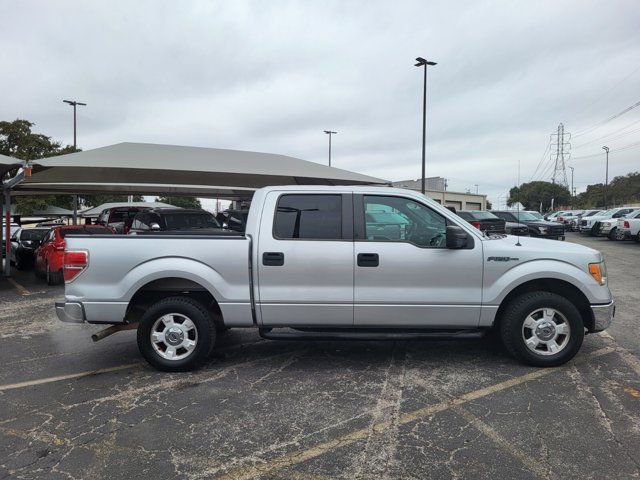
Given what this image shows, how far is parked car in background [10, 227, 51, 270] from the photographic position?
14.6m

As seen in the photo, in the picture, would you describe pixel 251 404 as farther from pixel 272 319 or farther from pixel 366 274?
pixel 366 274

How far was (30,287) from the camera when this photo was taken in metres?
10.9

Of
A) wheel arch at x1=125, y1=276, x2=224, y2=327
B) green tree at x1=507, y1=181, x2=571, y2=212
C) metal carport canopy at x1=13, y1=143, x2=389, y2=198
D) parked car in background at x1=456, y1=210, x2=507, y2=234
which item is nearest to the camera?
wheel arch at x1=125, y1=276, x2=224, y2=327

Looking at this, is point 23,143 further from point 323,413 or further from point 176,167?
point 323,413

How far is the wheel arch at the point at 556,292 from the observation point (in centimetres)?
474

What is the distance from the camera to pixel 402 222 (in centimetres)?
472

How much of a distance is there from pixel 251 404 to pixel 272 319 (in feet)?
2.98

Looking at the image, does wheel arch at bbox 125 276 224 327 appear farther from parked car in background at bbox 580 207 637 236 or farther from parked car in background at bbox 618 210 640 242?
parked car in background at bbox 580 207 637 236

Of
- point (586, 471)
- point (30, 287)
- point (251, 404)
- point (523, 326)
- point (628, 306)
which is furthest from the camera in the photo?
point (30, 287)

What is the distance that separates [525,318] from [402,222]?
1.53 metres

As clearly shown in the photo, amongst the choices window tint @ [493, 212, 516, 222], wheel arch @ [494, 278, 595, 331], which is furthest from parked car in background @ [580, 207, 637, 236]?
wheel arch @ [494, 278, 595, 331]

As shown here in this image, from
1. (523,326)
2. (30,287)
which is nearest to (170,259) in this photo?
(523,326)

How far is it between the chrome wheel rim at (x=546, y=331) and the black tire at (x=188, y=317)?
3159mm

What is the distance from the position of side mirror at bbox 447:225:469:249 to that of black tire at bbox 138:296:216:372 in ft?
8.14
